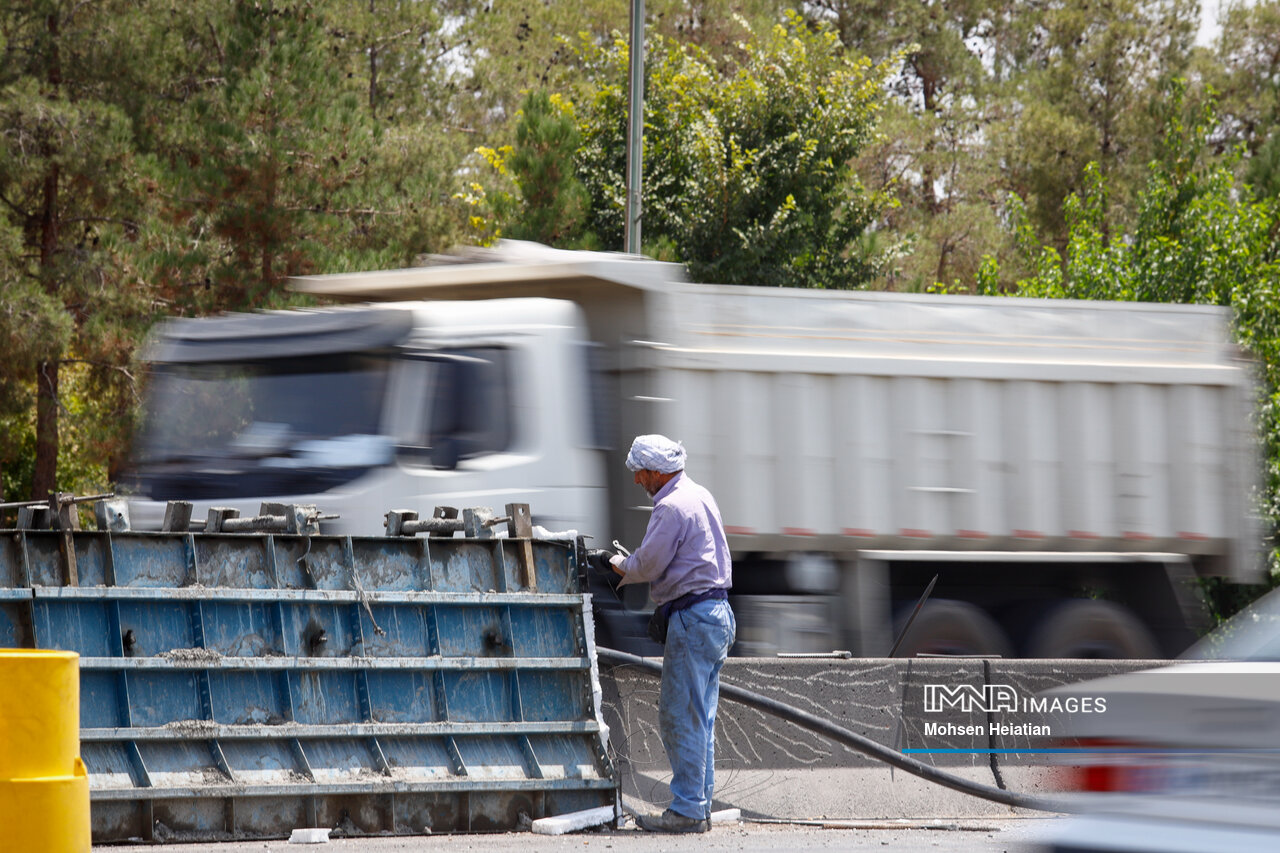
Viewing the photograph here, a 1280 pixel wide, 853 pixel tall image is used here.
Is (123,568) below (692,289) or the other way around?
below

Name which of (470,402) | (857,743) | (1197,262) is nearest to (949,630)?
(857,743)

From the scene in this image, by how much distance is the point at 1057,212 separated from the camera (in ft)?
114

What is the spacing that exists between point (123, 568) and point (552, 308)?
13.9ft

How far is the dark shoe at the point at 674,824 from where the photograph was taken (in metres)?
7.12

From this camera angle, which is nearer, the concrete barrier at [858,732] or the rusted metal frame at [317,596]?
→ the rusted metal frame at [317,596]

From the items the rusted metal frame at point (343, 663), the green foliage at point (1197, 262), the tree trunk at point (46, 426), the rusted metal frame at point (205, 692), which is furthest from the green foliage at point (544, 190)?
the rusted metal frame at point (205, 692)

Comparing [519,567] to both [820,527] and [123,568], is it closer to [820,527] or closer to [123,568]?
[123,568]

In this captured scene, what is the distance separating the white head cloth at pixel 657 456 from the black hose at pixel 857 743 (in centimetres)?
123

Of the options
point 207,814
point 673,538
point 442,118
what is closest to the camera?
point 207,814

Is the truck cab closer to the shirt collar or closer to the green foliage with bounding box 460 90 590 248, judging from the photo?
the shirt collar

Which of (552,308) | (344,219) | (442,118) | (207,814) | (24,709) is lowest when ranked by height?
(207,814)

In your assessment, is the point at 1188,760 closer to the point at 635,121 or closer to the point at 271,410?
the point at 271,410

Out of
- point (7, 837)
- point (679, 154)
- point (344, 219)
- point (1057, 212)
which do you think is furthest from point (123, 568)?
point (1057, 212)

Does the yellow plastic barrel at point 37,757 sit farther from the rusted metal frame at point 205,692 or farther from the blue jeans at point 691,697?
the blue jeans at point 691,697
